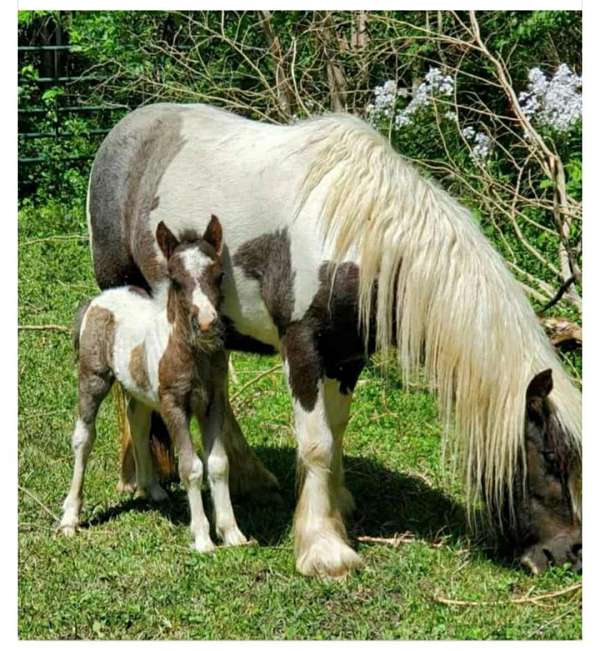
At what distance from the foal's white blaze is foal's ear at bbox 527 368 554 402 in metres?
1.36

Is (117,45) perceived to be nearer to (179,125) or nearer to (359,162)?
(179,125)

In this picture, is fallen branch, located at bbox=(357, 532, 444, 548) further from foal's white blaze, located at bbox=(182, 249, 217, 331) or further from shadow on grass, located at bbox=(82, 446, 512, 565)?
foal's white blaze, located at bbox=(182, 249, 217, 331)

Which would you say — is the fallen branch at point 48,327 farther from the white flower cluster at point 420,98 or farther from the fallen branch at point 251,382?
the white flower cluster at point 420,98

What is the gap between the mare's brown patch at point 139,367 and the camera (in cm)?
551

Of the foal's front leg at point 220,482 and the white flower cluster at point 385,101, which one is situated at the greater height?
the white flower cluster at point 385,101

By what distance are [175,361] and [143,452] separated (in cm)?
88

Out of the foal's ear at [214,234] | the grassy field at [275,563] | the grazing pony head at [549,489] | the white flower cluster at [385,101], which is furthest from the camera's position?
the white flower cluster at [385,101]

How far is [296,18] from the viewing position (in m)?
9.52

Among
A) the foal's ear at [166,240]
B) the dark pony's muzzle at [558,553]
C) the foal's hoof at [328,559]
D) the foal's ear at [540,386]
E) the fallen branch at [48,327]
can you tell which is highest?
the foal's ear at [166,240]

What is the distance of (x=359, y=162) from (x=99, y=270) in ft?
5.65

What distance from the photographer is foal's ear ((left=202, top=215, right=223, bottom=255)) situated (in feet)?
17.2

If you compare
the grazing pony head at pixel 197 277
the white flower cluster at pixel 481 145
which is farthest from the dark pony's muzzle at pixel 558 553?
the white flower cluster at pixel 481 145

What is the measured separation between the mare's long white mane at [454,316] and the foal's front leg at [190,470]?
102cm

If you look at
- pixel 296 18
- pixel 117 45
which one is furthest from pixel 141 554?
pixel 117 45
